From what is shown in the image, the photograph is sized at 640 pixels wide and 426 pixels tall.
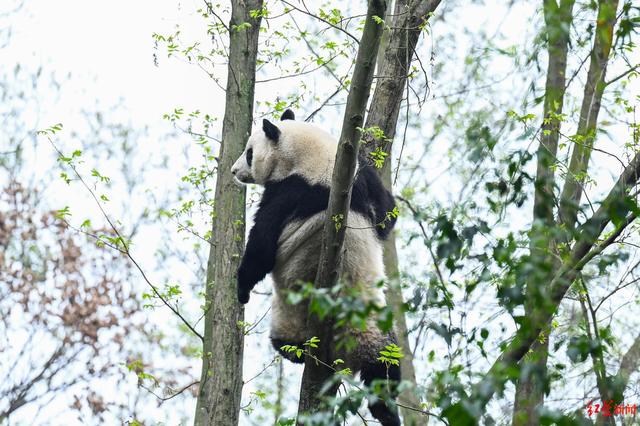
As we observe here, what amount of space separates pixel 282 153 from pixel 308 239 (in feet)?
3.23

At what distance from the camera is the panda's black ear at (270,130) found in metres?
7.09

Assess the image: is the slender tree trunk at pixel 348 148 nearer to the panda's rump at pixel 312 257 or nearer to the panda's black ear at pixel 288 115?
the panda's rump at pixel 312 257

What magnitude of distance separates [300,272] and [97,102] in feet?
41.4

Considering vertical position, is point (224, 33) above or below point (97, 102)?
below

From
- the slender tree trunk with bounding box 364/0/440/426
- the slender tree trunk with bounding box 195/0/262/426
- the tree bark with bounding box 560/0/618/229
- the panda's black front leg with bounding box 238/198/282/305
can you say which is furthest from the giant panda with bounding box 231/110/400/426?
the tree bark with bounding box 560/0/618/229

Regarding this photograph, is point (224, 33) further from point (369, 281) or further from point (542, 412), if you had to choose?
point (542, 412)

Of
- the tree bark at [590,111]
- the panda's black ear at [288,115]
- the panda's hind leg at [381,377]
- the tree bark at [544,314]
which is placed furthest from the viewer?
the panda's black ear at [288,115]

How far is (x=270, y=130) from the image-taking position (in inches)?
280

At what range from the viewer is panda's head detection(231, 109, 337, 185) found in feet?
22.4

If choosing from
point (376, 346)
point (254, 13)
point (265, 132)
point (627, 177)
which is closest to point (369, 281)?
point (376, 346)

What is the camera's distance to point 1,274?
46.3 ft

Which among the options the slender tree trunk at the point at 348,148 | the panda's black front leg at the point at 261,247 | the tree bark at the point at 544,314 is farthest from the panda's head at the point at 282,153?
the tree bark at the point at 544,314

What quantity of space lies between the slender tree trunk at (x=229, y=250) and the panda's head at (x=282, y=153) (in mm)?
196

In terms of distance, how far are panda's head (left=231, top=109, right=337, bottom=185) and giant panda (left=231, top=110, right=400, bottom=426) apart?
0.01 metres
